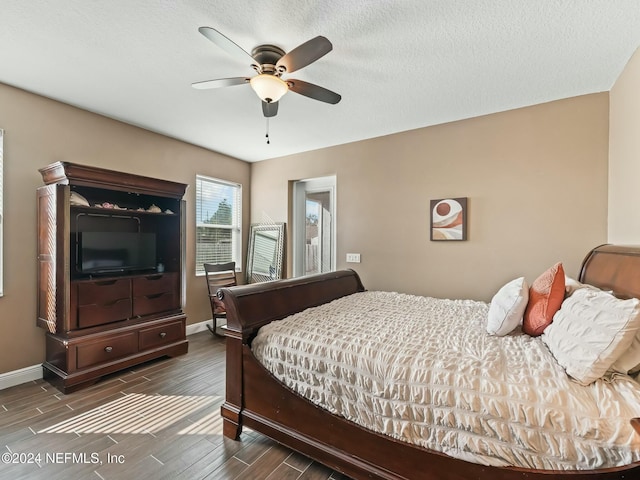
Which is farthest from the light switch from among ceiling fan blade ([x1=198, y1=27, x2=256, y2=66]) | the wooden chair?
ceiling fan blade ([x1=198, y1=27, x2=256, y2=66])

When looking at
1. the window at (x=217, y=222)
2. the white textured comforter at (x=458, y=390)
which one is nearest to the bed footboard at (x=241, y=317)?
the white textured comforter at (x=458, y=390)

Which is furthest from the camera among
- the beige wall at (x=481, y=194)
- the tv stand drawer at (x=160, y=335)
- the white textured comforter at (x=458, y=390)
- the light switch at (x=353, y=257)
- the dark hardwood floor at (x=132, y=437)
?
the light switch at (x=353, y=257)

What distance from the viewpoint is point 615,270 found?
190cm

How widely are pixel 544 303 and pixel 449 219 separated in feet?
5.34

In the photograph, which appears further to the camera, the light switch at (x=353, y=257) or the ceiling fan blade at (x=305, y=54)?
the light switch at (x=353, y=257)

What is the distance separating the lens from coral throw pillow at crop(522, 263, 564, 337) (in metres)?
1.76

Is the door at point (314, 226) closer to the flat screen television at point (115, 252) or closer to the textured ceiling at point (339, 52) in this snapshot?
the textured ceiling at point (339, 52)

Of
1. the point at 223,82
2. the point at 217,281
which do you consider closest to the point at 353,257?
Result: the point at 217,281

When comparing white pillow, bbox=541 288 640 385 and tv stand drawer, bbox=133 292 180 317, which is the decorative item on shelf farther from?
white pillow, bbox=541 288 640 385

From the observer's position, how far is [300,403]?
68.7 inches

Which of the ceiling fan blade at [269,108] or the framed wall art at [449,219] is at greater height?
the ceiling fan blade at [269,108]

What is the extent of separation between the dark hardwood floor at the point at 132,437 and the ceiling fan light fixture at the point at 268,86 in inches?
92.9

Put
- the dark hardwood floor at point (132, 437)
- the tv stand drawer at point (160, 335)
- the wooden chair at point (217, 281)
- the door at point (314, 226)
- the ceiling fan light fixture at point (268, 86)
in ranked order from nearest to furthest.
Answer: the dark hardwood floor at point (132, 437) → the ceiling fan light fixture at point (268, 86) → the tv stand drawer at point (160, 335) → the wooden chair at point (217, 281) → the door at point (314, 226)

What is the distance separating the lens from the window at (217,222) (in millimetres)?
4312
